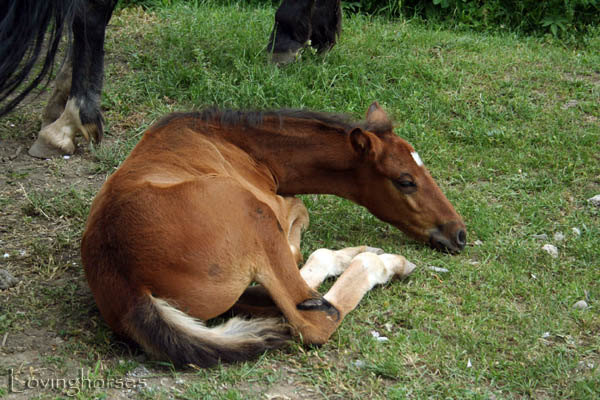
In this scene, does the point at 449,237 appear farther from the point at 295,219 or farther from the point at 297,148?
the point at 297,148

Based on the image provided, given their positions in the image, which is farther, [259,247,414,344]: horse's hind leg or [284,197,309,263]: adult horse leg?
[284,197,309,263]: adult horse leg

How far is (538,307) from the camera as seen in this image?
3.56 metres

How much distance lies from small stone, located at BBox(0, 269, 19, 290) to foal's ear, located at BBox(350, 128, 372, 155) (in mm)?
1886

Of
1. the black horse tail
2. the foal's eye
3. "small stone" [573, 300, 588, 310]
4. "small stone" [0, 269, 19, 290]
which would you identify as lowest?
"small stone" [0, 269, 19, 290]

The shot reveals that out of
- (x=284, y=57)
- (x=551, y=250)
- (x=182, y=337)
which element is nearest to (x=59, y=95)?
(x=284, y=57)

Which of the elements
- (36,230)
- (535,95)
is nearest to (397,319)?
(36,230)

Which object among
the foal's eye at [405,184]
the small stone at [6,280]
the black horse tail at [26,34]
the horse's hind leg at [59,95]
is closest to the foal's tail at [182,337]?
the small stone at [6,280]

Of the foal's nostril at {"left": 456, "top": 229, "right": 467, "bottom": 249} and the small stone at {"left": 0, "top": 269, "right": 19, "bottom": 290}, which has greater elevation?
the foal's nostril at {"left": 456, "top": 229, "right": 467, "bottom": 249}

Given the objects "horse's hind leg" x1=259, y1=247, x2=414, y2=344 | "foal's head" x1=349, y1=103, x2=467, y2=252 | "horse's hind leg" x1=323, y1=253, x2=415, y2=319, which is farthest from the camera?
"foal's head" x1=349, y1=103, x2=467, y2=252

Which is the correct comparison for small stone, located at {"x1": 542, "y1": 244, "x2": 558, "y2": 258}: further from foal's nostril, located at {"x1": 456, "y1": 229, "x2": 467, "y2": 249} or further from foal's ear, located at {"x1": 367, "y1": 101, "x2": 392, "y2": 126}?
foal's ear, located at {"x1": 367, "y1": 101, "x2": 392, "y2": 126}

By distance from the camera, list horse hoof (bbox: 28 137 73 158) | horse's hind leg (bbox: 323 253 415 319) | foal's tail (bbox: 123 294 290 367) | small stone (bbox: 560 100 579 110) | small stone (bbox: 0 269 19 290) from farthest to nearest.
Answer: small stone (bbox: 560 100 579 110), horse hoof (bbox: 28 137 73 158), small stone (bbox: 0 269 19 290), horse's hind leg (bbox: 323 253 415 319), foal's tail (bbox: 123 294 290 367)

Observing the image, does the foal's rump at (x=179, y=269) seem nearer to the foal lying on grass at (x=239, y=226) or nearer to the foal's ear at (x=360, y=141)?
the foal lying on grass at (x=239, y=226)

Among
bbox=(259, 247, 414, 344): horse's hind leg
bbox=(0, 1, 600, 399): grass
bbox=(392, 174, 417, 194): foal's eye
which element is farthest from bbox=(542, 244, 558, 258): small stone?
bbox=(259, 247, 414, 344): horse's hind leg

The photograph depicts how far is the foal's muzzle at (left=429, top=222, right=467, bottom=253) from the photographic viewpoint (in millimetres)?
4055
